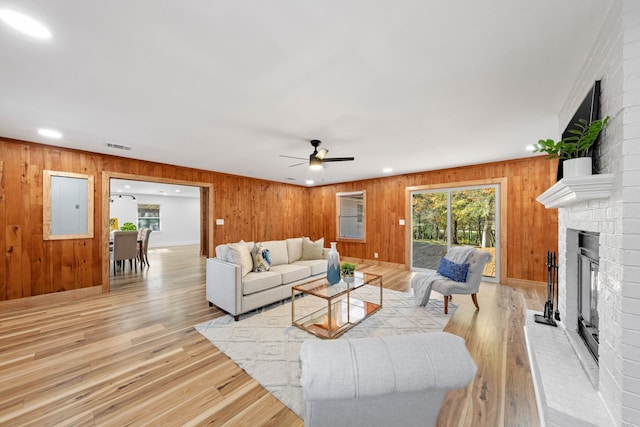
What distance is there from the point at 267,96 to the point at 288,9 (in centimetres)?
97

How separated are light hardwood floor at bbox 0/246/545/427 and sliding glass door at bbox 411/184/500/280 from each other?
5.28 ft

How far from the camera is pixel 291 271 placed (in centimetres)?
384

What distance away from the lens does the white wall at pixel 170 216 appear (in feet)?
33.8

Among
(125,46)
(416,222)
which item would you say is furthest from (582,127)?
(416,222)

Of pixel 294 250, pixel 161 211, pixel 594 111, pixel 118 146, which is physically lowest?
pixel 294 250

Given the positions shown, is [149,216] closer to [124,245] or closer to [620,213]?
[124,245]

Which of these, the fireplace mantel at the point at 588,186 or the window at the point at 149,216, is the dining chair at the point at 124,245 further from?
the fireplace mantel at the point at 588,186

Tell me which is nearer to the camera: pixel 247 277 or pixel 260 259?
pixel 247 277

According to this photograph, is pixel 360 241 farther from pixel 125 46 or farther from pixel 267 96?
pixel 125 46

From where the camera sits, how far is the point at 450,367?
859mm

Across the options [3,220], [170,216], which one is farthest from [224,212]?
[170,216]

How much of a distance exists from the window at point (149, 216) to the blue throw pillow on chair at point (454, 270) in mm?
11592

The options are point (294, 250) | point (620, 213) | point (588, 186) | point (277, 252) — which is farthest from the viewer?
point (294, 250)

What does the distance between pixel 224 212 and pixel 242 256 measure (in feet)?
9.08
